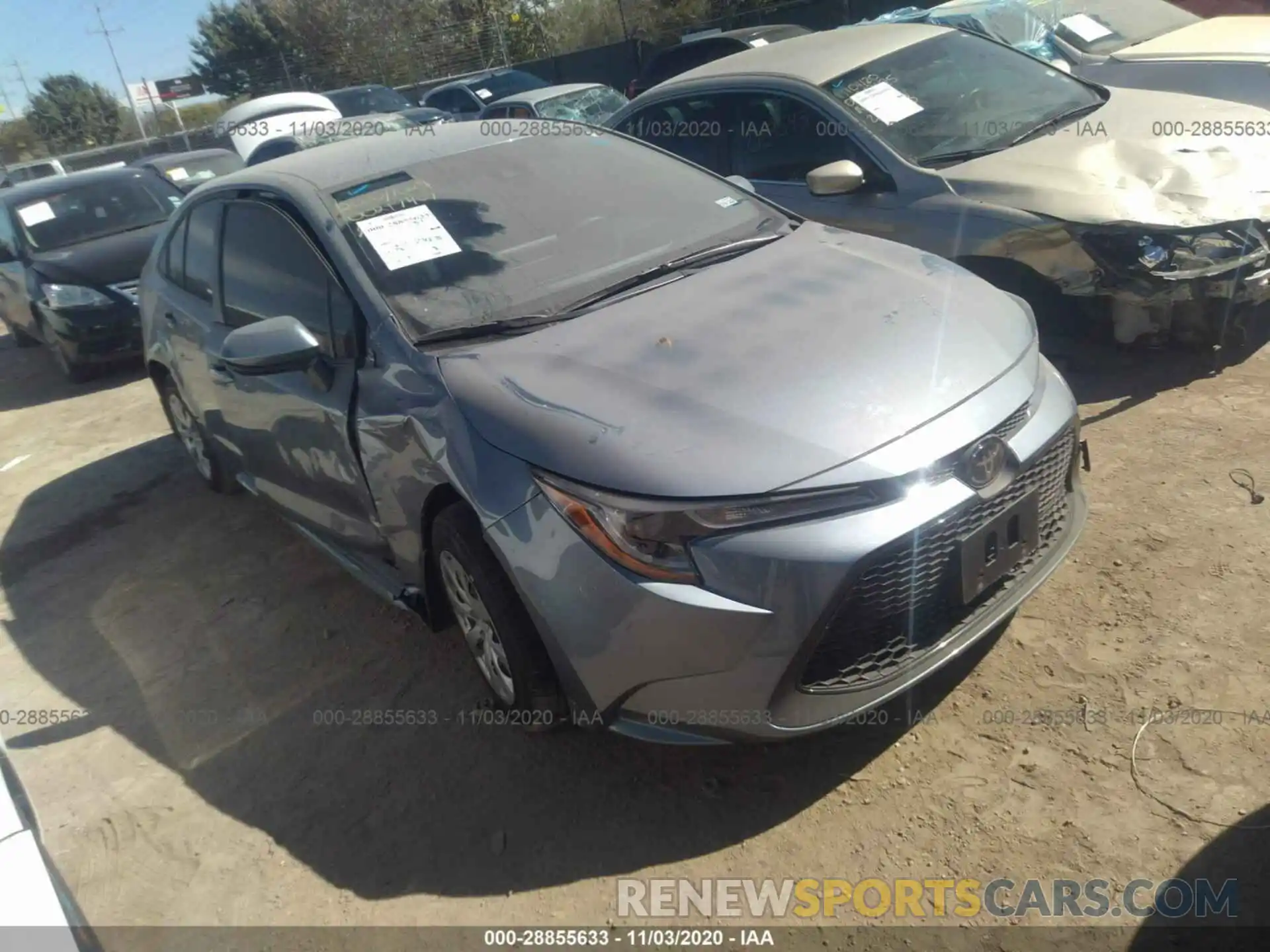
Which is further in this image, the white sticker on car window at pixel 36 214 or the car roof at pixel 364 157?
the white sticker on car window at pixel 36 214

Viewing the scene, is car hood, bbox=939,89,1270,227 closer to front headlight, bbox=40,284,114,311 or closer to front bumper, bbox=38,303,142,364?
front bumper, bbox=38,303,142,364

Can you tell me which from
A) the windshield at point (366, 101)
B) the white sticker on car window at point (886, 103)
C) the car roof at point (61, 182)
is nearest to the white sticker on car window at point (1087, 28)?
the white sticker on car window at point (886, 103)

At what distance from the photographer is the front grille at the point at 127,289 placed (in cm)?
825

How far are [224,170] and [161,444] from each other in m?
6.85

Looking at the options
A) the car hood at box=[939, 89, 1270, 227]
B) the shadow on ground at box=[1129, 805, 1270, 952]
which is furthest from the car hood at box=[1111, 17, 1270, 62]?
the shadow on ground at box=[1129, 805, 1270, 952]

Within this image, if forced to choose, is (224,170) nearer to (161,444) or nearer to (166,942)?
(161,444)

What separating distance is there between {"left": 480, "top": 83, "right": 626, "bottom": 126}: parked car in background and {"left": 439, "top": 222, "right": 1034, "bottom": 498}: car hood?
10142mm

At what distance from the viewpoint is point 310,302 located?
3.41m

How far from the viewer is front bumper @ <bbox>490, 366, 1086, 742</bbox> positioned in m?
2.29

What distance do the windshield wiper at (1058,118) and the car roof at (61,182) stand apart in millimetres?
8276

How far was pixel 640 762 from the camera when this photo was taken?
294 centimetres

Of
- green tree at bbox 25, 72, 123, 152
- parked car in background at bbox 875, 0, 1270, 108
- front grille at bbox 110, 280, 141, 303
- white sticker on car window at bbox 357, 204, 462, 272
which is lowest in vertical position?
green tree at bbox 25, 72, 123, 152

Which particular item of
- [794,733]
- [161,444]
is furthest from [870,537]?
[161,444]

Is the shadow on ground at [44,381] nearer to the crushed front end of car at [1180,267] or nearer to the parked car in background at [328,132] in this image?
the parked car in background at [328,132]
